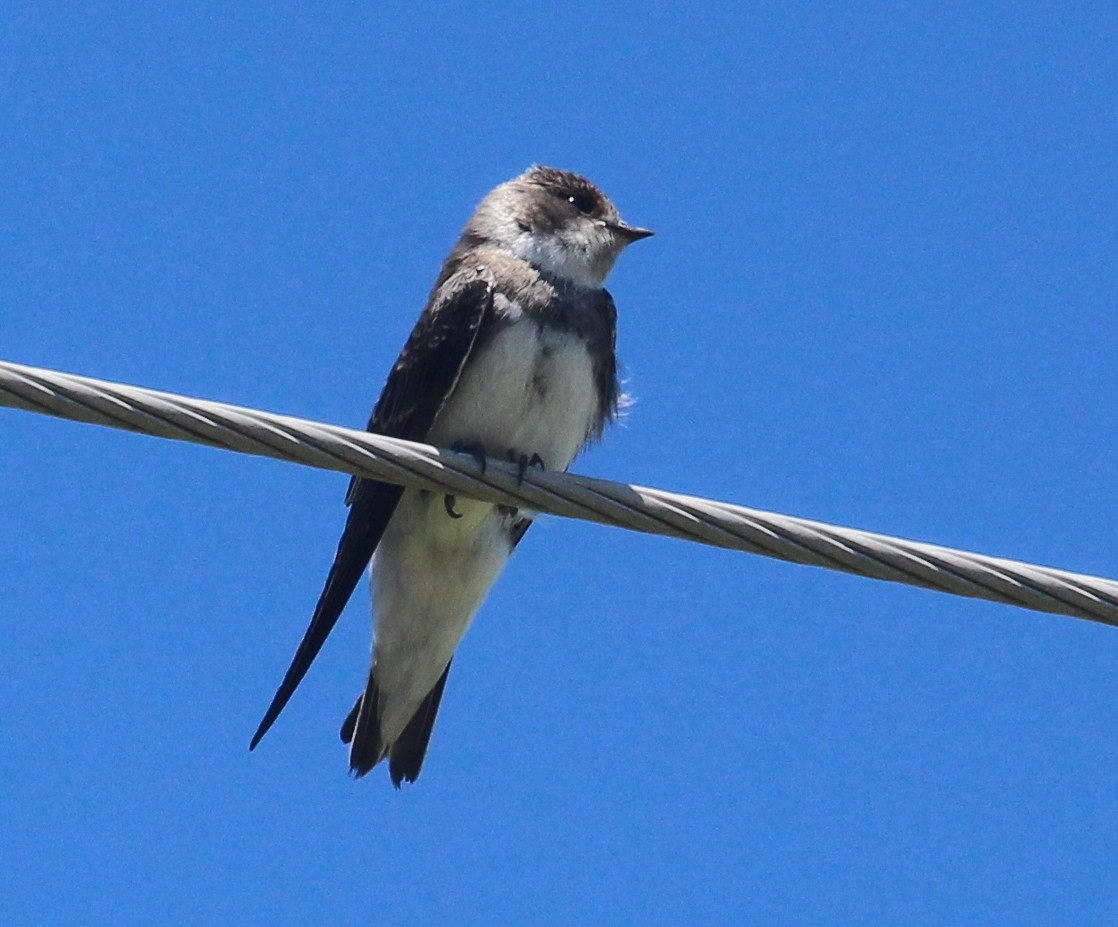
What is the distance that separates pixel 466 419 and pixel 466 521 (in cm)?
39

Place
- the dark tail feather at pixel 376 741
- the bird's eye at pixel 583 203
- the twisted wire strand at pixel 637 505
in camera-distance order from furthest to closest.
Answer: the bird's eye at pixel 583 203 → the dark tail feather at pixel 376 741 → the twisted wire strand at pixel 637 505

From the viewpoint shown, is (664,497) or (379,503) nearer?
(664,497)

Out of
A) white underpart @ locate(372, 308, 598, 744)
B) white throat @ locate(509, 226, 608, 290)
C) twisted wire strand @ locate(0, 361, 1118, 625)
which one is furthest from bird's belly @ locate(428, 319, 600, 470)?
twisted wire strand @ locate(0, 361, 1118, 625)

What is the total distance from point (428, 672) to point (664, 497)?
2.36m

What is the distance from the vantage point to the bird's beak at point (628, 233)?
264 inches

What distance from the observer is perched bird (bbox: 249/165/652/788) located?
19.0 ft

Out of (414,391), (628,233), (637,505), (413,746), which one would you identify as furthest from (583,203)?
(637,505)

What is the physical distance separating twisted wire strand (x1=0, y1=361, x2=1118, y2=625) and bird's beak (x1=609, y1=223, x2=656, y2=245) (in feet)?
8.26

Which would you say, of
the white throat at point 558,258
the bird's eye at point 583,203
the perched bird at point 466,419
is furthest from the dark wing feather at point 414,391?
the bird's eye at point 583,203

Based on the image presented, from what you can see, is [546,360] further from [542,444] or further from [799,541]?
[799,541]

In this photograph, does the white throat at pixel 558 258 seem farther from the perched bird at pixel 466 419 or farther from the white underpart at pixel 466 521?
the white underpart at pixel 466 521

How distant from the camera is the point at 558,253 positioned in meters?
6.40

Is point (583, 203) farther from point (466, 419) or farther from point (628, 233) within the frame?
point (466, 419)

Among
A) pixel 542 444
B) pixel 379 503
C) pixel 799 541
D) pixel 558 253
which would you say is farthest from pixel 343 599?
pixel 799 541
